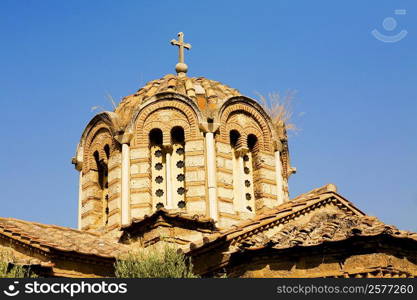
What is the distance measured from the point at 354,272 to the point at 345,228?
1.26m

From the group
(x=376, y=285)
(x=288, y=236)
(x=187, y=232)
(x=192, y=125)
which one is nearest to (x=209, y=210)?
(x=187, y=232)

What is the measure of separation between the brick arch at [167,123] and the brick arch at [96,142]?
3.87ft

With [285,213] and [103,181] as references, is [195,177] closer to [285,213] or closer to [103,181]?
[103,181]

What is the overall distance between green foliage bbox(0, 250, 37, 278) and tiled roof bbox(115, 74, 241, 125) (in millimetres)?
8126

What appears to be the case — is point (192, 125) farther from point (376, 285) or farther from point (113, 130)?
point (376, 285)

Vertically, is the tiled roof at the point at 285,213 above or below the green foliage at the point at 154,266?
above

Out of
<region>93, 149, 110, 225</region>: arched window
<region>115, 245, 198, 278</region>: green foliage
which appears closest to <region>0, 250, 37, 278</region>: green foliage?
<region>115, 245, 198, 278</region>: green foliage

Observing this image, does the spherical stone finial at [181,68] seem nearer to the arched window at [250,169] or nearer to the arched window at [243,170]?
the arched window at [243,170]

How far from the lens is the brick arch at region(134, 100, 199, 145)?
81.4 ft

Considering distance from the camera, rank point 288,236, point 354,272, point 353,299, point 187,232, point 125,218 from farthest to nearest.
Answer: point 125,218 → point 187,232 → point 288,236 → point 354,272 → point 353,299

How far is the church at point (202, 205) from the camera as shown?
60.0 ft

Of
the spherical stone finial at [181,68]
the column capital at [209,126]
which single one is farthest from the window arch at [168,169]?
the spherical stone finial at [181,68]

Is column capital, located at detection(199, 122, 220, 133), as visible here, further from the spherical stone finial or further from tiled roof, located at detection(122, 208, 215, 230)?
the spherical stone finial

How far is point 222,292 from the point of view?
13.6m
